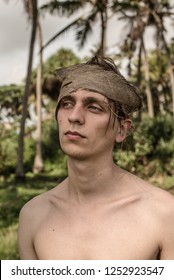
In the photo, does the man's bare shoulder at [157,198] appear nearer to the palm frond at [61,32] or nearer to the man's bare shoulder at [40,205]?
the man's bare shoulder at [40,205]

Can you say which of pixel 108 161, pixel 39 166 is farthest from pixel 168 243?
pixel 39 166

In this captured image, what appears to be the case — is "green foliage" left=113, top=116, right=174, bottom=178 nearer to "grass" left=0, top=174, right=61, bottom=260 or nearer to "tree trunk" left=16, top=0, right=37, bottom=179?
"grass" left=0, top=174, right=61, bottom=260

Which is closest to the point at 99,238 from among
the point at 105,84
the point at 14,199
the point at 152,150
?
the point at 105,84

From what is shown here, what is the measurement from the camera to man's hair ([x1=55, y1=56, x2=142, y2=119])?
5.97ft

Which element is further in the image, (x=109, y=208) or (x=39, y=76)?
(x=39, y=76)

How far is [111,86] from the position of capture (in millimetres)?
1832

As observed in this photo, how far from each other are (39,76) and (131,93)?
759 inches

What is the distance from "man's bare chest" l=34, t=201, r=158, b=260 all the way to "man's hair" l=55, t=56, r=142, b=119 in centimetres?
39

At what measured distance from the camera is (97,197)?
A: 1.89m

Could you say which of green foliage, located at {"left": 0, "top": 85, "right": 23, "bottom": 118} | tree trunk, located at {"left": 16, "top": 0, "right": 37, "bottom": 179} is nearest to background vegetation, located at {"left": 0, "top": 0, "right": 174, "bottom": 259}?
tree trunk, located at {"left": 16, "top": 0, "right": 37, "bottom": 179}

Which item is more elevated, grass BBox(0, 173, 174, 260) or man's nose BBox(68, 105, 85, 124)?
man's nose BBox(68, 105, 85, 124)

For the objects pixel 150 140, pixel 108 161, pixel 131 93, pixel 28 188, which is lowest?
pixel 28 188

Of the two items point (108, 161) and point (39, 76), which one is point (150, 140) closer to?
point (39, 76)
